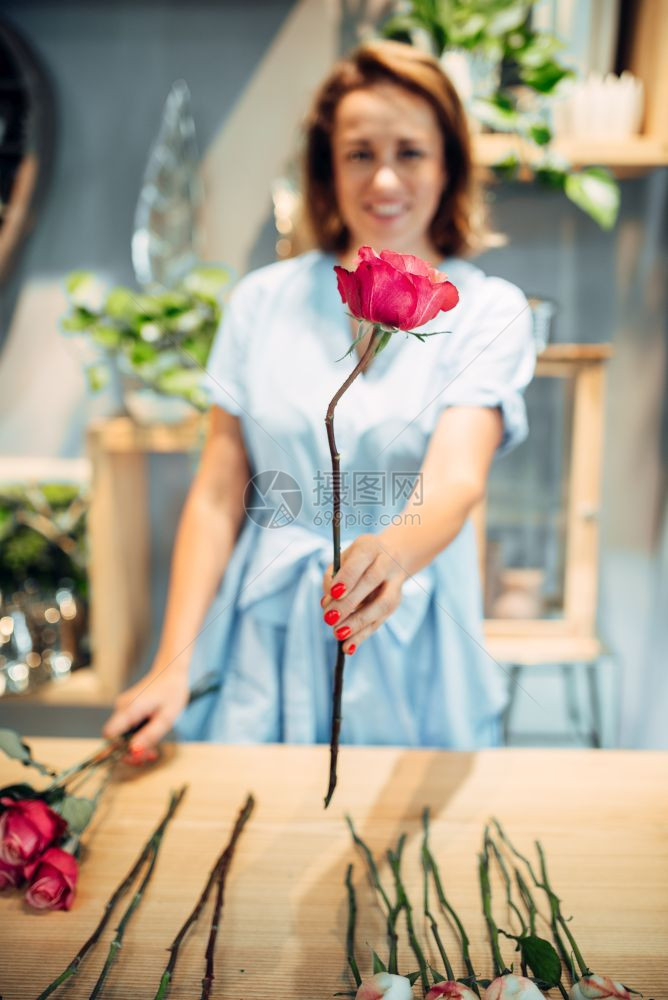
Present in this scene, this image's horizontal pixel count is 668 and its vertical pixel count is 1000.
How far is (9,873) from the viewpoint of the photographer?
376 millimetres

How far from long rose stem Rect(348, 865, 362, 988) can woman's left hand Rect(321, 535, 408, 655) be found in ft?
0.44

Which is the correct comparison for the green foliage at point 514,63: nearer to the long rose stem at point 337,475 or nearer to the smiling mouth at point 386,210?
the smiling mouth at point 386,210

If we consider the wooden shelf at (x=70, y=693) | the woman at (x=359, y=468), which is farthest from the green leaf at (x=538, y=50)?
the wooden shelf at (x=70, y=693)

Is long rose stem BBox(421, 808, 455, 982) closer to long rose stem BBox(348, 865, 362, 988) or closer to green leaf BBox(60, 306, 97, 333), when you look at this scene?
long rose stem BBox(348, 865, 362, 988)

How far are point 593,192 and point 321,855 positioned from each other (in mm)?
678

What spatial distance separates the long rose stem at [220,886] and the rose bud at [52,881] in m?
0.07

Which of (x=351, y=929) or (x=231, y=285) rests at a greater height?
(x=231, y=285)

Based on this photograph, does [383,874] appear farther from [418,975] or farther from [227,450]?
[227,450]

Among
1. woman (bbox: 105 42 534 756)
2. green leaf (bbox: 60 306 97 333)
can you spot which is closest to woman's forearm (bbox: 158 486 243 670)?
woman (bbox: 105 42 534 756)

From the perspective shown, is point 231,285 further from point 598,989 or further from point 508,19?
point 598,989

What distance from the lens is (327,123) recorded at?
0.48 m

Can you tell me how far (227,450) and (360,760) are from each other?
0.75 ft

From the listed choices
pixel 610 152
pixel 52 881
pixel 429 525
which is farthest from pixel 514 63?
pixel 52 881

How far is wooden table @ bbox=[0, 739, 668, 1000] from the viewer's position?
328mm
